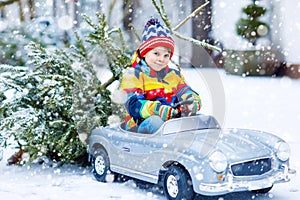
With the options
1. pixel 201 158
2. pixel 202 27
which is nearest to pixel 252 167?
pixel 201 158

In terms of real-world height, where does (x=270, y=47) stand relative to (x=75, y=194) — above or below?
above

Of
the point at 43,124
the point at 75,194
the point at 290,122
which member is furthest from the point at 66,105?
the point at 290,122

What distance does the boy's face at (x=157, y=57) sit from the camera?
513 cm

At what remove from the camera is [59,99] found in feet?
19.0

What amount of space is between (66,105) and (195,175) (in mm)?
2072

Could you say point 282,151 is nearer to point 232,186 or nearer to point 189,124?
point 232,186

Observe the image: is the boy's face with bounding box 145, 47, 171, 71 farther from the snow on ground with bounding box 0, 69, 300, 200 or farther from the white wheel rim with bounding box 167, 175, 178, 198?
the white wheel rim with bounding box 167, 175, 178, 198

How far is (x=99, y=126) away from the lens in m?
5.81

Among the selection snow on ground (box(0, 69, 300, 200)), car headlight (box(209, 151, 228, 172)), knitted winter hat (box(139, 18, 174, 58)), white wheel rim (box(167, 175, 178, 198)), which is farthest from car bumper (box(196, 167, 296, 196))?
knitted winter hat (box(139, 18, 174, 58))

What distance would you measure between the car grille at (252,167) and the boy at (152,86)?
82 centimetres

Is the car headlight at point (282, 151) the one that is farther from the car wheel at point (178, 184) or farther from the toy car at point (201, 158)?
the car wheel at point (178, 184)

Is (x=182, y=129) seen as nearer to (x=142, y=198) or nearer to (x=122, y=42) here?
(x=142, y=198)

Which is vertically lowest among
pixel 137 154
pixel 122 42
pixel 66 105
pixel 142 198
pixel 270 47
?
pixel 142 198

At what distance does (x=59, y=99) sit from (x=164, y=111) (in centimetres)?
141
